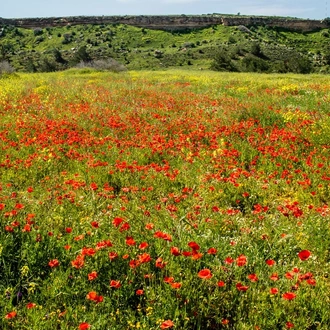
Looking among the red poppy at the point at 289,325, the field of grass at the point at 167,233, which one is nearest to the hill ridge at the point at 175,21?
the field of grass at the point at 167,233

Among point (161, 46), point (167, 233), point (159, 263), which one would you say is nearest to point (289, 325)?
point (159, 263)

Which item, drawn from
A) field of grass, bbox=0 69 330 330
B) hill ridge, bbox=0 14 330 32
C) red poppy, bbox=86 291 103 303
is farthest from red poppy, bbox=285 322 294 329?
hill ridge, bbox=0 14 330 32

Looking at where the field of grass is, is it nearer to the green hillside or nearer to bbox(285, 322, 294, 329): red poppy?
bbox(285, 322, 294, 329): red poppy

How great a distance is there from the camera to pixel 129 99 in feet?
47.6

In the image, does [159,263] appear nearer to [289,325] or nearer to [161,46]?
[289,325]

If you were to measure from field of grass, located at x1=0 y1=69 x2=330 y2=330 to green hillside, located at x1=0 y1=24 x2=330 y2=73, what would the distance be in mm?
47853

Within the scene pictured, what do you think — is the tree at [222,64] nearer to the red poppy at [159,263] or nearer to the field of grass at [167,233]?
the field of grass at [167,233]

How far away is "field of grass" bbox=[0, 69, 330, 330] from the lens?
9.75 feet

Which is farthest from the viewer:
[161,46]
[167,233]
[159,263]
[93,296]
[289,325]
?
[161,46]

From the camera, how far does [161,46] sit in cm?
9269

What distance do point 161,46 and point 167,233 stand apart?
3716 inches

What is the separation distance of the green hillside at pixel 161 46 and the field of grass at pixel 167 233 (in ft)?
157

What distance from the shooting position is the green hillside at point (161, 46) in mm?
64938

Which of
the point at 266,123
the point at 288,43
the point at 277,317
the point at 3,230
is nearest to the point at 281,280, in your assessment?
the point at 277,317
